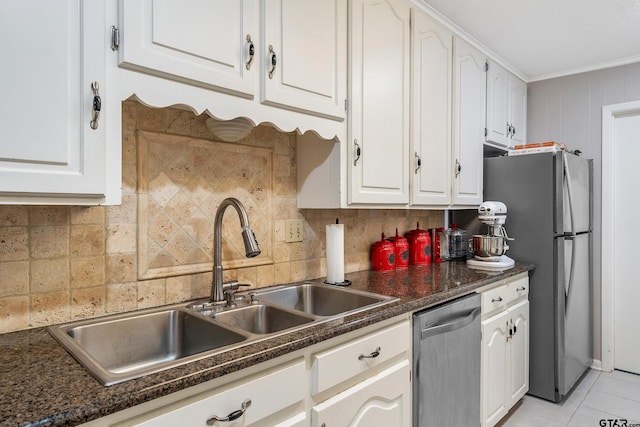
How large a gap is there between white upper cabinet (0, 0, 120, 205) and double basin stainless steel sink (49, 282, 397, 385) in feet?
1.42

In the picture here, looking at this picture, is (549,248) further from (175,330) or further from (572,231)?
(175,330)

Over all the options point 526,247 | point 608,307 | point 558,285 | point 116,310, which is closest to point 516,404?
point 558,285

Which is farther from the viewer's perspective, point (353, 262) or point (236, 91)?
point (353, 262)

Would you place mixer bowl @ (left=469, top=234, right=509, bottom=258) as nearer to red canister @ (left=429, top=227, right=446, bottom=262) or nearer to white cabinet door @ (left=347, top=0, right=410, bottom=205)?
red canister @ (left=429, top=227, right=446, bottom=262)

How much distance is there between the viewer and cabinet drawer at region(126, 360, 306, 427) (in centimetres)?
88

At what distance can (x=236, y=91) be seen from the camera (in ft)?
4.32

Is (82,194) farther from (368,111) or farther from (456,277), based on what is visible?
→ (456,277)

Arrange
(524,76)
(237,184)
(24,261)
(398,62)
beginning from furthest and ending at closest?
(524,76)
(398,62)
(237,184)
(24,261)

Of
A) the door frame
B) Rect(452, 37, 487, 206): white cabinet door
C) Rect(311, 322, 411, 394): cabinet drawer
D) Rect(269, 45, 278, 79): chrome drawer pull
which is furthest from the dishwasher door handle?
the door frame

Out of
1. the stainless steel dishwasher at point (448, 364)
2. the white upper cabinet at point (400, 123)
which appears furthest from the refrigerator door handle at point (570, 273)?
the stainless steel dishwasher at point (448, 364)

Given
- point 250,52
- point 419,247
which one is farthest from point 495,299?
point 250,52

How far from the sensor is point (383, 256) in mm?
2264

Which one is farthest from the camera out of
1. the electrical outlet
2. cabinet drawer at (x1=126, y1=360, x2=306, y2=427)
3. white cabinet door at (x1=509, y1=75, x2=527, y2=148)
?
white cabinet door at (x1=509, y1=75, x2=527, y2=148)

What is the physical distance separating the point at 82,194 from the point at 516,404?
106 inches
